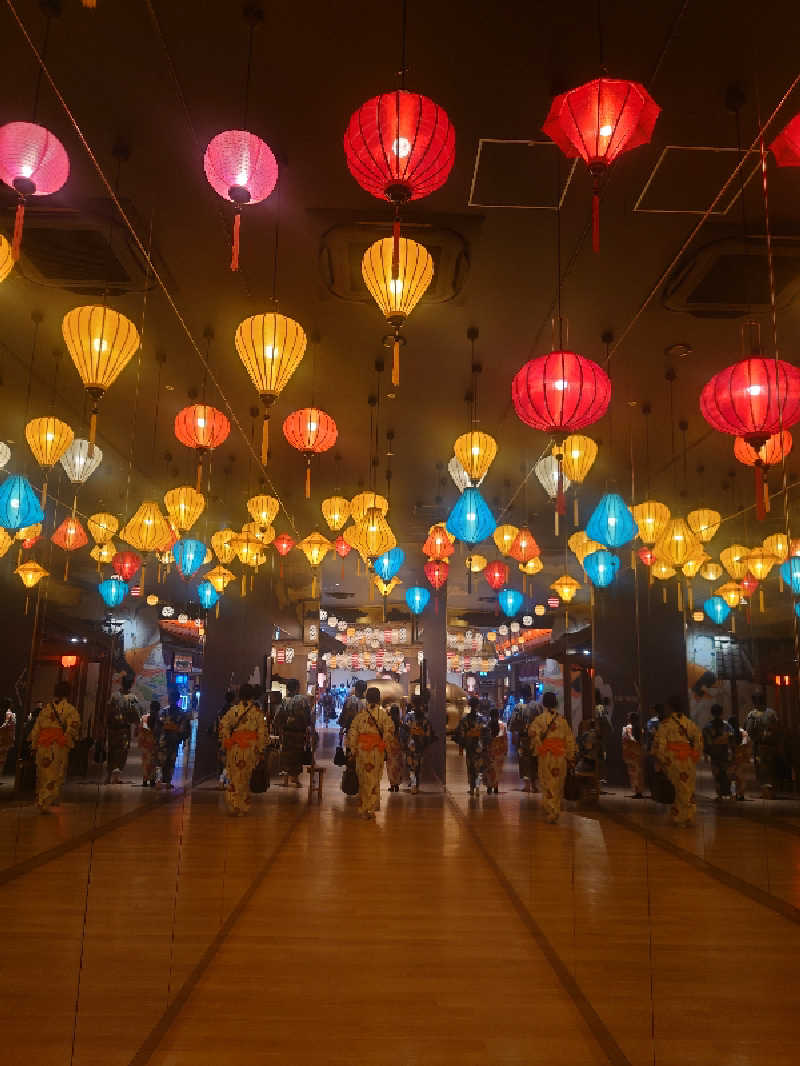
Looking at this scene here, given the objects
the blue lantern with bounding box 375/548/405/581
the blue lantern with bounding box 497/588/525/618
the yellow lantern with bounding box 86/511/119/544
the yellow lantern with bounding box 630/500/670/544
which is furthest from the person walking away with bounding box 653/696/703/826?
the yellow lantern with bounding box 86/511/119/544

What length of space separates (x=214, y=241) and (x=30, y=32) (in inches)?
60.5

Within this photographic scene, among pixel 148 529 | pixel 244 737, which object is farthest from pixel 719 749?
pixel 244 737

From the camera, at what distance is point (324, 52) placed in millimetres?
3072

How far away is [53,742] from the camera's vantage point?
2.83m

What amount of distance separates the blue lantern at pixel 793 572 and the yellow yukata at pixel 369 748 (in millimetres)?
5830

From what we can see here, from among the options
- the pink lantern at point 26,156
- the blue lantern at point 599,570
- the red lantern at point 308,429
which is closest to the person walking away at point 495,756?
the blue lantern at point 599,570

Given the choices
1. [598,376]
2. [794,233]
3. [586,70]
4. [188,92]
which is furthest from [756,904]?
[188,92]

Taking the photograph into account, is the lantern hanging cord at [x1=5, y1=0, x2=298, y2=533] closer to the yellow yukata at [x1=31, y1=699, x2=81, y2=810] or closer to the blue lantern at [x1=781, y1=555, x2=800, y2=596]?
the yellow yukata at [x1=31, y1=699, x2=81, y2=810]

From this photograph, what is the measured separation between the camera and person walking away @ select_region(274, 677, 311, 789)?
8.87 m

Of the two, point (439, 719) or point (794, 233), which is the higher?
point (794, 233)

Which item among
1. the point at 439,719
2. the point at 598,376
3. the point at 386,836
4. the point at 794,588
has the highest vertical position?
the point at 598,376

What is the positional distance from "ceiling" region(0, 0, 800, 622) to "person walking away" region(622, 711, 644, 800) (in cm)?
236

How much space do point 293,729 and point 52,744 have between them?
20.8ft

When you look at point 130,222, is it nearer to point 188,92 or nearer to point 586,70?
point 188,92
